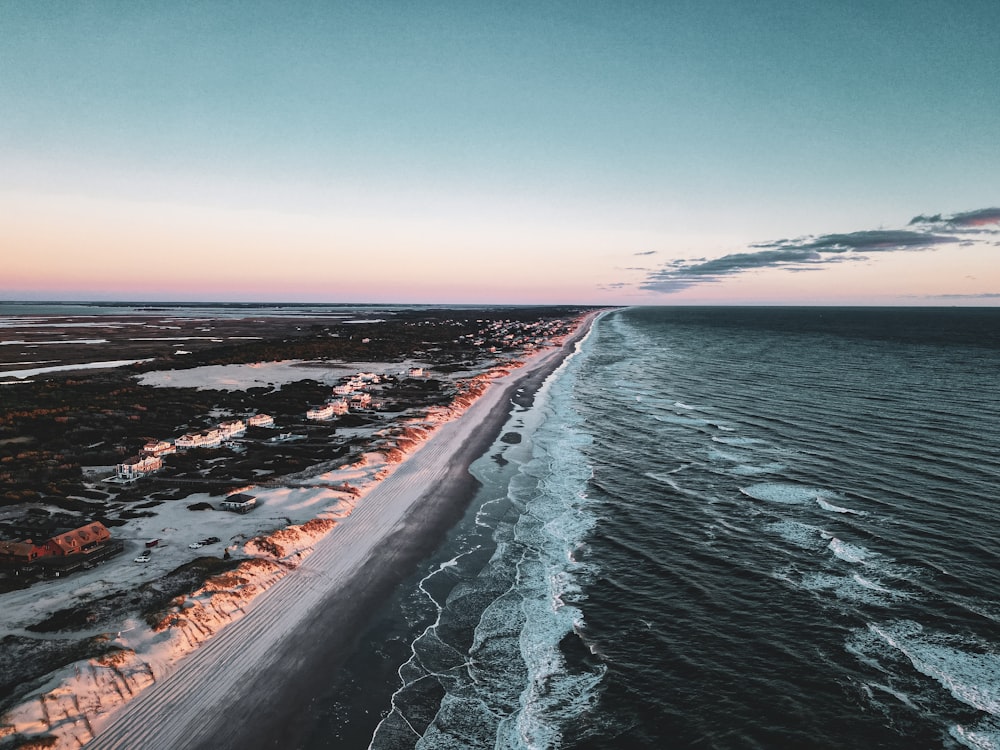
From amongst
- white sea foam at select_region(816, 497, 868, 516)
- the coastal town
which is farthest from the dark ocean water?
the coastal town

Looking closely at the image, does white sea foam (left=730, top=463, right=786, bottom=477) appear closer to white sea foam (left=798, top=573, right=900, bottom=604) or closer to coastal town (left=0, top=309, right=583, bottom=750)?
white sea foam (left=798, top=573, right=900, bottom=604)

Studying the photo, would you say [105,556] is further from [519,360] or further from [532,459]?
[519,360]

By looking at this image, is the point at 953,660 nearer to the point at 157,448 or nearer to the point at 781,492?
the point at 781,492

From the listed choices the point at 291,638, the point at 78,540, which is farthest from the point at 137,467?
the point at 291,638

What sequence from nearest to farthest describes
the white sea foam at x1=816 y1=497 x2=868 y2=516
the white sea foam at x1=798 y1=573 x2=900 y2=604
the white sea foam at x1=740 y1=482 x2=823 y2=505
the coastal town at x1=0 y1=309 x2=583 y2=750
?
the coastal town at x1=0 y1=309 x2=583 y2=750, the white sea foam at x1=798 y1=573 x2=900 y2=604, the white sea foam at x1=816 y1=497 x2=868 y2=516, the white sea foam at x1=740 y1=482 x2=823 y2=505

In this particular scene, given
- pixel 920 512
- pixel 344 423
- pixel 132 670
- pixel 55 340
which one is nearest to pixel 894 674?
pixel 920 512
